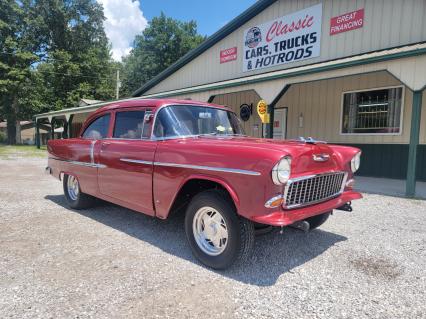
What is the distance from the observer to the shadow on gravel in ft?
10.2

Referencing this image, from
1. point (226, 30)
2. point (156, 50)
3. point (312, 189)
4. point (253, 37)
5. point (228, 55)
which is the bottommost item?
point (312, 189)

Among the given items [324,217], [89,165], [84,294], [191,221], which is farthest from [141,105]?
[324,217]

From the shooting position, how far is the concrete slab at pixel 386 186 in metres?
7.18

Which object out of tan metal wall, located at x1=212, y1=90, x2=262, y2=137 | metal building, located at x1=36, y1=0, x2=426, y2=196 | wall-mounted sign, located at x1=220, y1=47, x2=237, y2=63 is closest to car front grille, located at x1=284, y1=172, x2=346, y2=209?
metal building, located at x1=36, y1=0, x2=426, y2=196

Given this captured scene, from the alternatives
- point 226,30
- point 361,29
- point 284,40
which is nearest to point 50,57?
point 226,30

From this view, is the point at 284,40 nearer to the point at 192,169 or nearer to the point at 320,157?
the point at 320,157

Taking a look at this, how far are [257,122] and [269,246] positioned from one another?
381 inches

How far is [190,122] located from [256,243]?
172 centimetres

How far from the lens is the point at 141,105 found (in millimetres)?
4148

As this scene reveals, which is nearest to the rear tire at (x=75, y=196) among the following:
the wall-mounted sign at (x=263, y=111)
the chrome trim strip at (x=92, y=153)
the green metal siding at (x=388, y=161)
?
the chrome trim strip at (x=92, y=153)

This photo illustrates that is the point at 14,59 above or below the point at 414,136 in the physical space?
above

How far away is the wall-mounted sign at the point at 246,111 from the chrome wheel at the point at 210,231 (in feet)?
34.0

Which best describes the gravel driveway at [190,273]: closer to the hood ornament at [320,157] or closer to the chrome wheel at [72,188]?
the chrome wheel at [72,188]

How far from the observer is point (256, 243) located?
12.7ft
